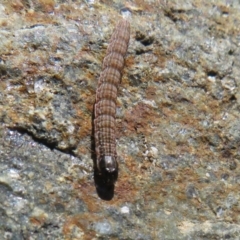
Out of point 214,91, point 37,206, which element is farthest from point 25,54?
point 214,91

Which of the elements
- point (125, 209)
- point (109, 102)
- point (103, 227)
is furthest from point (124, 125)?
point (103, 227)

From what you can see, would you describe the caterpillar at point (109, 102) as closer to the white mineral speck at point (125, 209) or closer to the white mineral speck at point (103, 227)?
the white mineral speck at point (125, 209)

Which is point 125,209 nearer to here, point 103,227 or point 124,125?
point 103,227

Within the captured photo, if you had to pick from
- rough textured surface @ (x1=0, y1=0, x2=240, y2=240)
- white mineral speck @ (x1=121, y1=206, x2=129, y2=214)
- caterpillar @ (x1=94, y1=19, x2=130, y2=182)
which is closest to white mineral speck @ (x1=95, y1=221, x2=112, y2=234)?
rough textured surface @ (x1=0, y1=0, x2=240, y2=240)

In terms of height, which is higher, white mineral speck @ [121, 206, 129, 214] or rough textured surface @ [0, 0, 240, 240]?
rough textured surface @ [0, 0, 240, 240]

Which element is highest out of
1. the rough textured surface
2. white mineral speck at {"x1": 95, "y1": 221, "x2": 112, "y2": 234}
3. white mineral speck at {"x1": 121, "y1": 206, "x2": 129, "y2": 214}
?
the rough textured surface

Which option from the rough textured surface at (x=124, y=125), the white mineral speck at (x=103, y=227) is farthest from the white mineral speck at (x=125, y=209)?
the white mineral speck at (x=103, y=227)

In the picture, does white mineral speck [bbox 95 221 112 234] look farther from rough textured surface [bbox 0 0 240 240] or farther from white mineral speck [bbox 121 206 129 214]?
white mineral speck [bbox 121 206 129 214]
